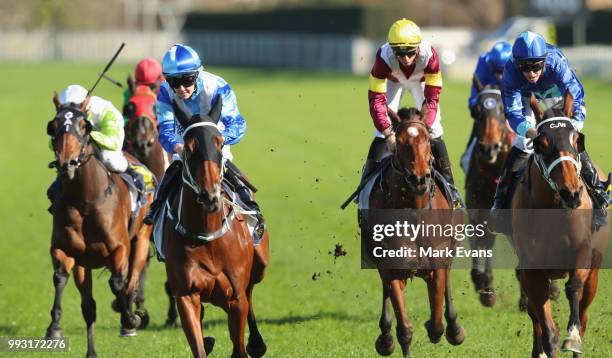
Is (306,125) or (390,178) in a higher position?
(390,178)

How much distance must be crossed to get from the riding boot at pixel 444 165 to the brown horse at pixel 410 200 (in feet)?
0.85

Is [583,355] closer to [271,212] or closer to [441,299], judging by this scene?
[441,299]

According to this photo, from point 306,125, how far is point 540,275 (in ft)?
86.5

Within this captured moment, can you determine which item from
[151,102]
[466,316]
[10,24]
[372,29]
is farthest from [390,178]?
[10,24]

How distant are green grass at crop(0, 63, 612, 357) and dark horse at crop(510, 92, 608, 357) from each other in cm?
106

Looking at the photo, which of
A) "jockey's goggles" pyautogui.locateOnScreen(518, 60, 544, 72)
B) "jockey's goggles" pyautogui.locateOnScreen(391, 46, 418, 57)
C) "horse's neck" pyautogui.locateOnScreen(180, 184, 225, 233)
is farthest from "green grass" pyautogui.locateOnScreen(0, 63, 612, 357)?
"jockey's goggles" pyautogui.locateOnScreen(518, 60, 544, 72)

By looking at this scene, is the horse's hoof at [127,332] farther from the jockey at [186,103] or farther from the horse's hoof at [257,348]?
the jockey at [186,103]

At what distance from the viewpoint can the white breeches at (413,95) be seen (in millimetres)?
9922

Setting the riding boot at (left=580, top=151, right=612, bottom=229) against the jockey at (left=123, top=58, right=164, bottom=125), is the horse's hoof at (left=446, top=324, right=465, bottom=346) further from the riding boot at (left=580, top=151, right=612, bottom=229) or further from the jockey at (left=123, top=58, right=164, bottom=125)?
the jockey at (left=123, top=58, right=164, bottom=125)

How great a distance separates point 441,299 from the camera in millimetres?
9156

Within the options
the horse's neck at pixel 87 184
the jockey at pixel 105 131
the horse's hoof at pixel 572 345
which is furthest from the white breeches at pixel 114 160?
the horse's hoof at pixel 572 345

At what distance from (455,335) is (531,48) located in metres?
2.31

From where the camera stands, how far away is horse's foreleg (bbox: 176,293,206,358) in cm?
805

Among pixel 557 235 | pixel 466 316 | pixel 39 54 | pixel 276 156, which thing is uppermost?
pixel 557 235
